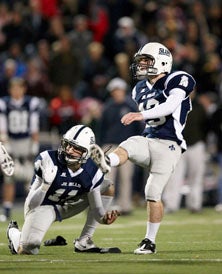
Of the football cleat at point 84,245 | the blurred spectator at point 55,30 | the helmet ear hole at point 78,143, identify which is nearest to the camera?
the helmet ear hole at point 78,143

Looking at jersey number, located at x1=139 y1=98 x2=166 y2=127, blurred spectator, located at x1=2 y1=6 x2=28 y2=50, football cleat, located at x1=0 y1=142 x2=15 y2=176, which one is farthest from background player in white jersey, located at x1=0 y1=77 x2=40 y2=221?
jersey number, located at x1=139 y1=98 x2=166 y2=127

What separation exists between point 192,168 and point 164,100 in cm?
608

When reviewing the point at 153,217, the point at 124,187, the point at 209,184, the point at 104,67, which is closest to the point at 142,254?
the point at 153,217

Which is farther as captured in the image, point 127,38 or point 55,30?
point 55,30

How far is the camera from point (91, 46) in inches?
663

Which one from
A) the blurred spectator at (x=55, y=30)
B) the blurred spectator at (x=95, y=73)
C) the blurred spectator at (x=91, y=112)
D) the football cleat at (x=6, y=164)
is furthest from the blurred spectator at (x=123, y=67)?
the football cleat at (x=6, y=164)

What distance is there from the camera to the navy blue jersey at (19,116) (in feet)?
46.0

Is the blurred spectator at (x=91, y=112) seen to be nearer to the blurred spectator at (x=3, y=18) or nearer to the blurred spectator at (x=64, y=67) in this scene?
the blurred spectator at (x=64, y=67)

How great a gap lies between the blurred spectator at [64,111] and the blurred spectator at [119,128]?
1221 millimetres

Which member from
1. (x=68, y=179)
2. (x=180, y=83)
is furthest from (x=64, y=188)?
(x=180, y=83)

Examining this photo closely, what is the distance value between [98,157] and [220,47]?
10135 millimetres

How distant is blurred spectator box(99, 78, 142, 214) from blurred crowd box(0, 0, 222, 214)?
34.3 inches

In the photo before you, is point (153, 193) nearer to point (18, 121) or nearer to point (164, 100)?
point (164, 100)

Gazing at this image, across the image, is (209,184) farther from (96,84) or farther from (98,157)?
(98,157)
